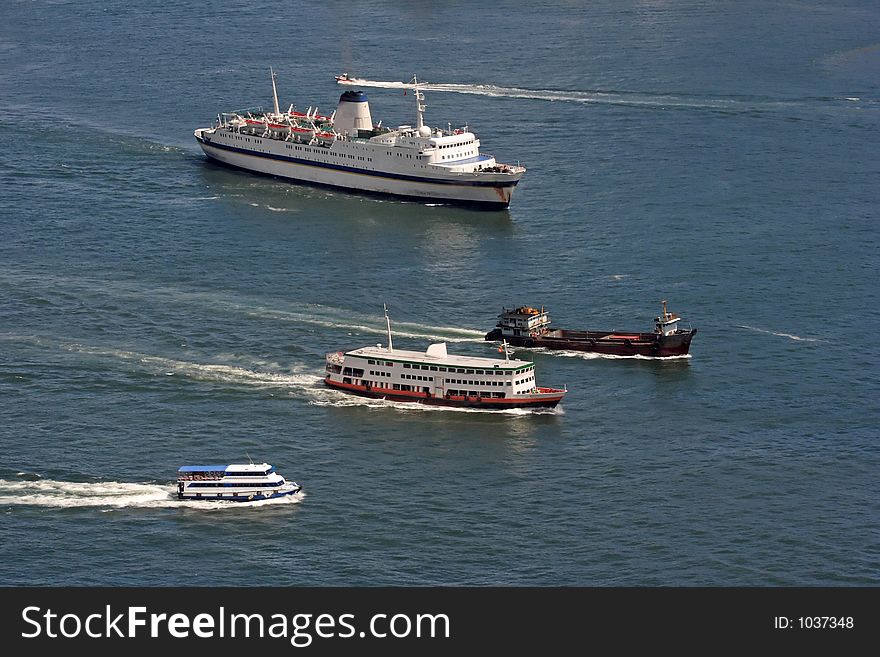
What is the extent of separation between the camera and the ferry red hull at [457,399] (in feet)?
497

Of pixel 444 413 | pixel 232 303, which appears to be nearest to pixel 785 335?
pixel 444 413

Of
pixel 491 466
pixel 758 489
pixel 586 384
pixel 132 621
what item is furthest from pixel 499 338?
pixel 132 621

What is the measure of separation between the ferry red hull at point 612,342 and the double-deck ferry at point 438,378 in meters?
8.57

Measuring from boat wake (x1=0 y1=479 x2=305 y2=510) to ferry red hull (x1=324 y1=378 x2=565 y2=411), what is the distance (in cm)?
2201

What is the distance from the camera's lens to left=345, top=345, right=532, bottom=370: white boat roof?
153m

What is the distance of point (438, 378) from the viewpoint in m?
154

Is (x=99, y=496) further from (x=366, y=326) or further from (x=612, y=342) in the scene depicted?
(x=612, y=342)

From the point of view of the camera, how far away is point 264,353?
6383 inches

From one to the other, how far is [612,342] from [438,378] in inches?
745

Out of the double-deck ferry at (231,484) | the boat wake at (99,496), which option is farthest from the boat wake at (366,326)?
the boat wake at (99,496)

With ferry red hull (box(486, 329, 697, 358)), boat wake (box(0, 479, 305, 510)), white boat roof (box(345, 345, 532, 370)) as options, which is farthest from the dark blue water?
white boat roof (box(345, 345, 532, 370))

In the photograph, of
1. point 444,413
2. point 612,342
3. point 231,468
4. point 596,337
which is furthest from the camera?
point 596,337

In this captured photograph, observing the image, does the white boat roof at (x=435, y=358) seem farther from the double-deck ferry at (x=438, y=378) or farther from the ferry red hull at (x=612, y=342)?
the ferry red hull at (x=612, y=342)

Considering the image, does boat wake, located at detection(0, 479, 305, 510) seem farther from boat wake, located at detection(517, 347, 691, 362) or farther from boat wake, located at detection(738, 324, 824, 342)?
boat wake, located at detection(738, 324, 824, 342)
